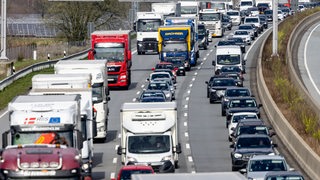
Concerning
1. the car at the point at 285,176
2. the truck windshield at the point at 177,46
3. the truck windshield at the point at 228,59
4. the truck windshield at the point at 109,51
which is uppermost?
the truck windshield at the point at 109,51

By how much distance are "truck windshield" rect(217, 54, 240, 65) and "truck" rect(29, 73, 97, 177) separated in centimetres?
3057

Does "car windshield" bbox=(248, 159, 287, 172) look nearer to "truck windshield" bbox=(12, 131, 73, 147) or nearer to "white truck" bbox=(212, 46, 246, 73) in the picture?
"truck windshield" bbox=(12, 131, 73, 147)

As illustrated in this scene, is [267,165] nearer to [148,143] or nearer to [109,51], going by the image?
[148,143]

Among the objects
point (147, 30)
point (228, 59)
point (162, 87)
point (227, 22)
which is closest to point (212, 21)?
point (227, 22)

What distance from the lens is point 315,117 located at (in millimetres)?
45812

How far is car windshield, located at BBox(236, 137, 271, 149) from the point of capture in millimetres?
37844

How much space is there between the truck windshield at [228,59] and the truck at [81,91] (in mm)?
30574

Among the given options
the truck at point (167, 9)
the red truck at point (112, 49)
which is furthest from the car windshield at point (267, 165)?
the truck at point (167, 9)

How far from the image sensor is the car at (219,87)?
57375 mm

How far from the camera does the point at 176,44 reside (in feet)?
237

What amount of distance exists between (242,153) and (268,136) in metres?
2.23

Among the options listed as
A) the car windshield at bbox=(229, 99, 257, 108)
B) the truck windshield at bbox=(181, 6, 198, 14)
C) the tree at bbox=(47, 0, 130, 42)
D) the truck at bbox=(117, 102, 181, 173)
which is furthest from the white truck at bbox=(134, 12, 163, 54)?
the truck at bbox=(117, 102, 181, 173)

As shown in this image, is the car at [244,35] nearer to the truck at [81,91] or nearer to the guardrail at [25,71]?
the guardrail at [25,71]

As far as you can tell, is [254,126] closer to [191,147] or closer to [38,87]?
[191,147]
